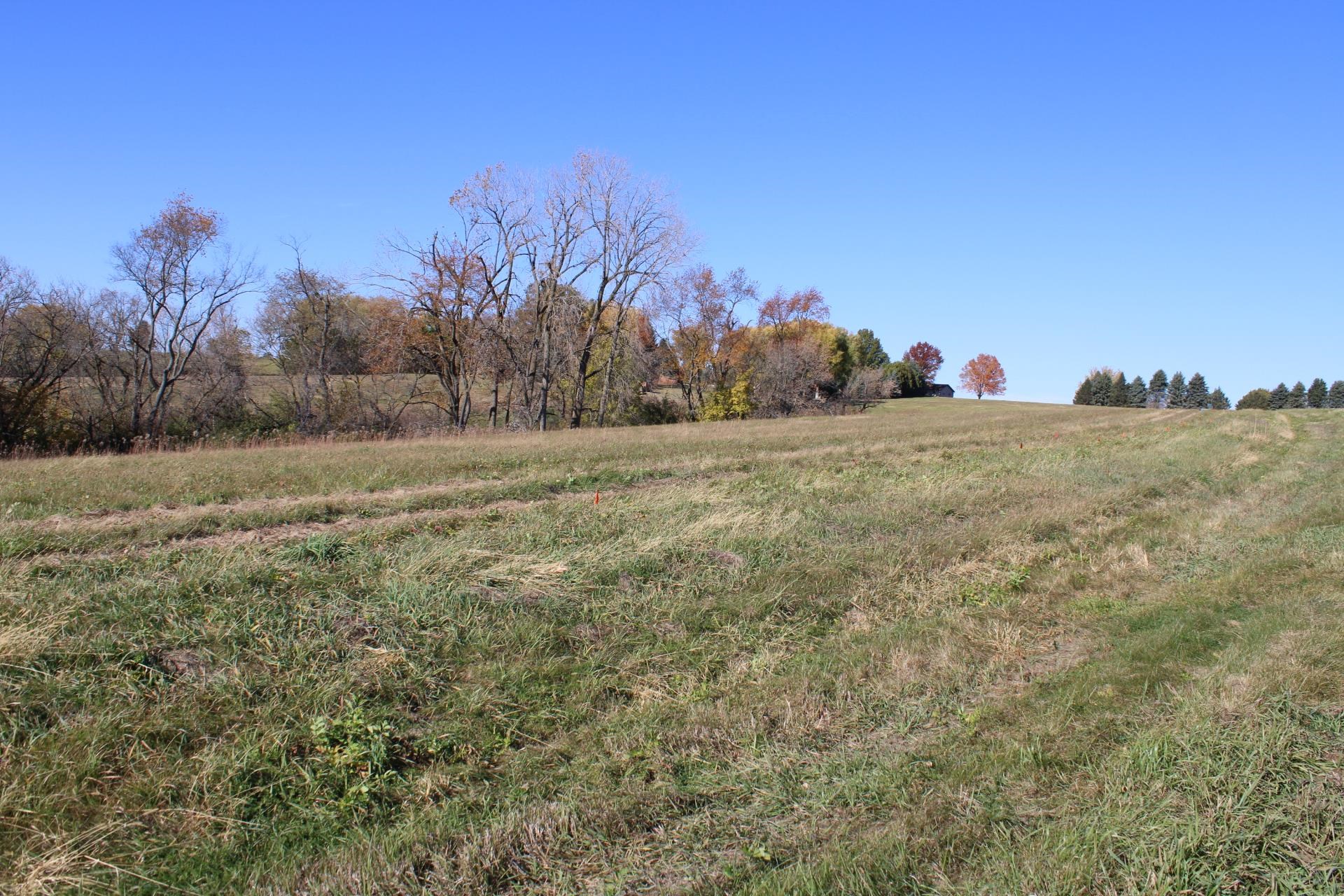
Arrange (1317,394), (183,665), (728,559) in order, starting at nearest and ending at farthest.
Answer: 1. (183,665)
2. (728,559)
3. (1317,394)

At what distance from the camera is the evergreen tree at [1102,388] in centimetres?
9119

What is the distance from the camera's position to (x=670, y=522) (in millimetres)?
9328

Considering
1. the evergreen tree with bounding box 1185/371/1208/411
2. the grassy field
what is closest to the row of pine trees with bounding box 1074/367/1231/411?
the evergreen tree with bounding box 1185/371/1208/411

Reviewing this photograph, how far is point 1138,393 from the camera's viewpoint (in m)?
88.8

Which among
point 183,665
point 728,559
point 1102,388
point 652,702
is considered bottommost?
point 652,702

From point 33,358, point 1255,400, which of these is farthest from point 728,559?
point 1255,400

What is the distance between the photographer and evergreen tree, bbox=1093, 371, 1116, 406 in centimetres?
9119

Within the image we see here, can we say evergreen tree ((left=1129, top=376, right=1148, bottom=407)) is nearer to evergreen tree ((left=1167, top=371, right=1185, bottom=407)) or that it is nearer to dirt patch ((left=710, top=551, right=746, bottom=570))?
evergreen tree ((left=1167, top=371, right=1185, bottom=407))

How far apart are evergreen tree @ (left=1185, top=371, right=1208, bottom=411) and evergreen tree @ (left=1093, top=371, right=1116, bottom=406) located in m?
8.01

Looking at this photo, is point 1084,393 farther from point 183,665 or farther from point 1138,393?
point 183,665

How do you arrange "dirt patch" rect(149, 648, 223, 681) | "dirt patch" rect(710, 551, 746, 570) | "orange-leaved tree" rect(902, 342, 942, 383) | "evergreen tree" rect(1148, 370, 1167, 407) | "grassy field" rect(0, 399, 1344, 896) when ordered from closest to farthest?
"grassy field" rect(0, 399, 1344, 896), "dirt patch" rect(149, 648, 223, 681), "dirt patch" rect(710, 551, 746, 570), "evergreen tree" rect(1148, 370, 1167, 407), "orange-leaved tree" rect(902, 342, 942, 383)

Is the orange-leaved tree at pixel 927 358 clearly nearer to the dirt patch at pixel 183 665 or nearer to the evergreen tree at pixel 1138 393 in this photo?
the evergreen tree at pixel 1138 393

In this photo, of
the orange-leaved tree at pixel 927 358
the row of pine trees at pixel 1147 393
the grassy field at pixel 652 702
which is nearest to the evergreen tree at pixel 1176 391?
the row of pine trees at pixel 1147 393

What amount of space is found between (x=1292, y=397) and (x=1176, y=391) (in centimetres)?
1167
